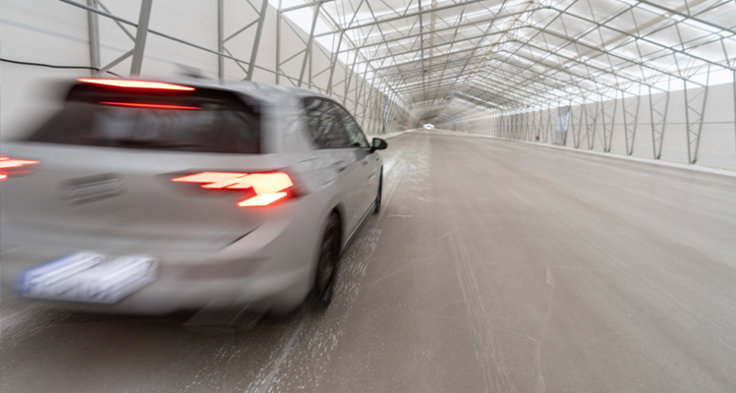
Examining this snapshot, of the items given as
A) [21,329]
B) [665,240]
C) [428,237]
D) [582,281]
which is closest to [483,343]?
[582,281]

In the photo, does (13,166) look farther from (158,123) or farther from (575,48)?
(575,48)

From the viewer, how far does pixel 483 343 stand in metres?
2.18

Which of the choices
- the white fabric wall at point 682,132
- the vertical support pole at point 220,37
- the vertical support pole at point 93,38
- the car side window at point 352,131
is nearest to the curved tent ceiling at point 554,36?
the white fabric wall at point 682,132

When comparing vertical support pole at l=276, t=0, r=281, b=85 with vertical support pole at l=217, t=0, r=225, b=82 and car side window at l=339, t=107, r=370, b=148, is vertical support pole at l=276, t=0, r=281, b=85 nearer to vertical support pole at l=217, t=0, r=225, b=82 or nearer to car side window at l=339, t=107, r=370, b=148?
vertical support pole at l=217, t=0, r=225, b=82

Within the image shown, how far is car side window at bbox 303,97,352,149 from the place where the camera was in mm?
2486

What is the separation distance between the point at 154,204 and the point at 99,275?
1.34 feet

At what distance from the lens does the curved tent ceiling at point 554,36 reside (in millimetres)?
14672

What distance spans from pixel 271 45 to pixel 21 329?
39.9 ft

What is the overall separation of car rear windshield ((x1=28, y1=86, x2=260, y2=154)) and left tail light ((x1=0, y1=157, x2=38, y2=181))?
0.16 meters

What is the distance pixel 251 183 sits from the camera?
5.57 ft

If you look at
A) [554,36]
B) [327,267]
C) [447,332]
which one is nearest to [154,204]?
[327,267]

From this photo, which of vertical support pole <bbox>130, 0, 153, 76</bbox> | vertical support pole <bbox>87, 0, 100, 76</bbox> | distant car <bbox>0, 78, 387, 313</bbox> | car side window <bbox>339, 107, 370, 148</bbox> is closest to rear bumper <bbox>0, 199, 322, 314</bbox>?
distant car <bbox>0, 78, 387, 313</bbox>

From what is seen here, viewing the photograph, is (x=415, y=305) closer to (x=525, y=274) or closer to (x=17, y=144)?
(x=525, y=274)

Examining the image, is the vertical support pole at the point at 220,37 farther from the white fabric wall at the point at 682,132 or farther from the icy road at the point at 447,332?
the white fabric wall at the point at 682,132
